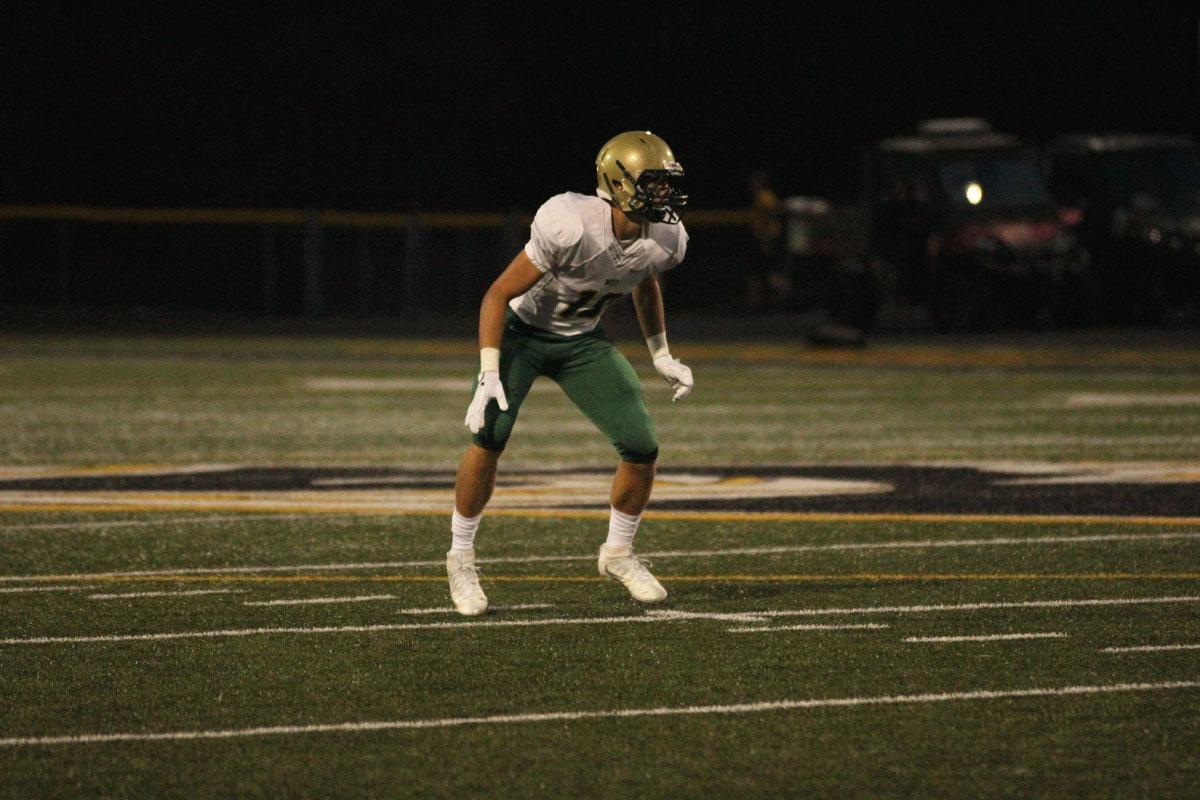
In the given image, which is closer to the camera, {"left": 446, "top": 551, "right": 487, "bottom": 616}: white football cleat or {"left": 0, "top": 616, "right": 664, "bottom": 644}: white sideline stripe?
{"left": 0, "top": 616, "right": 664, "bottom": 644}: white sideline stripe

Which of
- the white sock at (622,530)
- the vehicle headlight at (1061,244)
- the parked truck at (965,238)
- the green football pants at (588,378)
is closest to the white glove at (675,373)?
the green football pants at (588,378)

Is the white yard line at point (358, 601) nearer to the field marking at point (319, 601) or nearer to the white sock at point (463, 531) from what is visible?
the field marking at point (319, 601)

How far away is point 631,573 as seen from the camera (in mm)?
8656

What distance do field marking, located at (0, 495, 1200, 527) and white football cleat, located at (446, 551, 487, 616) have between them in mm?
2897

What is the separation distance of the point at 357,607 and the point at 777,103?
3412 centimetres

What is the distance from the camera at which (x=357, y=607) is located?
857cm

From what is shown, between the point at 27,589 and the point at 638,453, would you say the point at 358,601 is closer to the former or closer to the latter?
the point at 638,453

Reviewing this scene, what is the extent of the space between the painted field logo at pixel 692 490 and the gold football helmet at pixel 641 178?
342 cm

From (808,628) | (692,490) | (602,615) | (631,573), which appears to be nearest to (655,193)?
(631,573)

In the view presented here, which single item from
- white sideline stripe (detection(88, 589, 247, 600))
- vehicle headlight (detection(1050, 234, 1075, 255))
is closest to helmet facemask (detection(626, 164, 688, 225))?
white sideline stripe (detection(88, 589, 247, 600))

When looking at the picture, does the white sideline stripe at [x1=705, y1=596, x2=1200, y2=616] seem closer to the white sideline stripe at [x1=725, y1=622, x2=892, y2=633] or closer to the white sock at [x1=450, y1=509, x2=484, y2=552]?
the white sideline stripe at [x1=725, y1=622, x2=892, y2=633]

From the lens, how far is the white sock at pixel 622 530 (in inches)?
344

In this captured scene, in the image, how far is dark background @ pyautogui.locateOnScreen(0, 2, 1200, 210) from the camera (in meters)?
38.2

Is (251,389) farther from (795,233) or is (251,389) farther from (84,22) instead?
(84,22)
